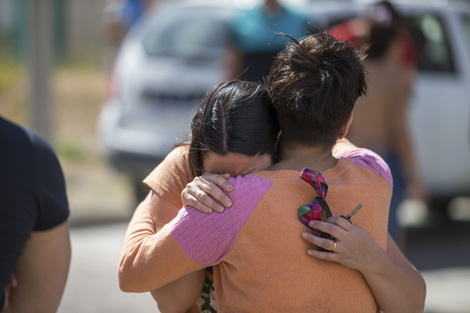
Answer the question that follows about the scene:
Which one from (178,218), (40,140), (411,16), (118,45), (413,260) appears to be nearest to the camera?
(178,218)

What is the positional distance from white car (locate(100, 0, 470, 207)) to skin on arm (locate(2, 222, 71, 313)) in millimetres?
3589

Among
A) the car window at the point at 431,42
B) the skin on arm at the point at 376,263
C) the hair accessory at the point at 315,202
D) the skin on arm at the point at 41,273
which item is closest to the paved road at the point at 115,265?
the car window at the point at 431,42

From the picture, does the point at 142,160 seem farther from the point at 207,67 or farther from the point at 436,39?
the point at 436,39

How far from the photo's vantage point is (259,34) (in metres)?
5.15

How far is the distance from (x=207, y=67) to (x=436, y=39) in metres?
2.16

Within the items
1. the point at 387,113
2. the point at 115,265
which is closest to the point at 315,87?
the point at 387,113

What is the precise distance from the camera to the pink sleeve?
5.54 ft

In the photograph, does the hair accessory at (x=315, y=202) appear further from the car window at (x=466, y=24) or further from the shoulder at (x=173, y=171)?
the car window at (x=466, y=24)

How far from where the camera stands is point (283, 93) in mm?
1750

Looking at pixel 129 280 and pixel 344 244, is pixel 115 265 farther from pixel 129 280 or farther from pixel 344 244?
pixel 344 244

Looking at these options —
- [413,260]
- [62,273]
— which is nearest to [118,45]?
[413,260]

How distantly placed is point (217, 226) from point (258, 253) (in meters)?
0.12

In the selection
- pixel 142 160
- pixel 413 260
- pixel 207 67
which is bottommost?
pixel 413 260

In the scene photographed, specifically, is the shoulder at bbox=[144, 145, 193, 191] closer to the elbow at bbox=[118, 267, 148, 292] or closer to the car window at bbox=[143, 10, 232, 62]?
the elbow at bbox=[118, 267, 148, 292]
